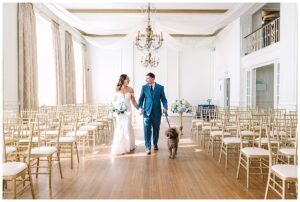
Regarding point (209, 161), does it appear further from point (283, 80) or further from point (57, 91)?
point (57, 91)

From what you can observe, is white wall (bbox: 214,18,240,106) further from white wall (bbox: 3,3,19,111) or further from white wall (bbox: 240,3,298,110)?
white wall (bbox: 3,3,19,111)

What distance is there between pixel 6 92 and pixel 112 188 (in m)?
Answer: 4.61

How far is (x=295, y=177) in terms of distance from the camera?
2.78m

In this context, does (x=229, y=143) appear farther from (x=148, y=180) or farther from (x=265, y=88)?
(x=265, y=88)

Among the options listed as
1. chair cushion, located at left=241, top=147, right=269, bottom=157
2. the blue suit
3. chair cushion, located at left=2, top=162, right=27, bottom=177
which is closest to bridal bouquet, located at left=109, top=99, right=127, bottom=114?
the blue suit

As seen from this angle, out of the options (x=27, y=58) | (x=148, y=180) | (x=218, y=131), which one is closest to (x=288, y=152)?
(x=148, y=180)

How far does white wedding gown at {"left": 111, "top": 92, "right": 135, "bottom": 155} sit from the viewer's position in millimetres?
6203

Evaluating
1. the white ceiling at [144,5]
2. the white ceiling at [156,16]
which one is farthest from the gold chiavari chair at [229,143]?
the white ceiling at [144,5]

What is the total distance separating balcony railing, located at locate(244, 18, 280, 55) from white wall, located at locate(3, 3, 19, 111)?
7613 mm

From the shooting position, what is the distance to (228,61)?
43.9 feet

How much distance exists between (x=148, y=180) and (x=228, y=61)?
10321mm

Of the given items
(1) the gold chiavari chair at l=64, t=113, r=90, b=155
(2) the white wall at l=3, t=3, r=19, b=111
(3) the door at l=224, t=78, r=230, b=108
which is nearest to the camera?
(1) the gold chiavari chair at l=64, t=113, r=90, b=155

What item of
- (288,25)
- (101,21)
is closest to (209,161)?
(288,25)

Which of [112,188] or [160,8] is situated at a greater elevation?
[160,8]
